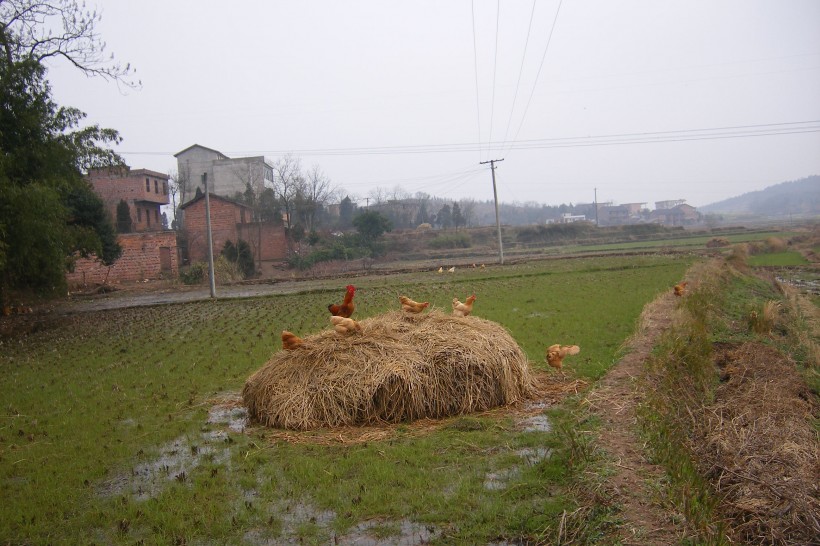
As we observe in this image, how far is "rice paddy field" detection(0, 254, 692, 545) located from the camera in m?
5.09

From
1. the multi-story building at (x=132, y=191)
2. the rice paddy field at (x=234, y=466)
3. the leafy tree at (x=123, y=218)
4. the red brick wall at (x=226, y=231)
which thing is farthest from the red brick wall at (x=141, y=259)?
the rice paddy field at (x=234, y=466)

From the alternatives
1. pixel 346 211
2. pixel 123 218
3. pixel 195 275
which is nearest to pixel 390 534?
pixel 195 275

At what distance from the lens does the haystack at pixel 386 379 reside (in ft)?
26.3

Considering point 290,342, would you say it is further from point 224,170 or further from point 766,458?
point 224,170

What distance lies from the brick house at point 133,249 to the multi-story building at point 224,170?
11.8 meters

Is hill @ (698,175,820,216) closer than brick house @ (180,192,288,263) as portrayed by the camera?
No

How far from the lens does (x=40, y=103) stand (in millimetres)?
20812

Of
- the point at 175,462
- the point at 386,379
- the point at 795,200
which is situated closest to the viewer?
the point at 175,462

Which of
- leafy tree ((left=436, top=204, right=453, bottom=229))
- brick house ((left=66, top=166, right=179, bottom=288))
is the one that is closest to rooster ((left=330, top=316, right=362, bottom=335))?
brick house ((left=66, top=166, right=179, bottom=288))

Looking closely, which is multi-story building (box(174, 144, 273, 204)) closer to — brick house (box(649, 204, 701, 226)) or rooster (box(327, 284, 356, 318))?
rooster (box(327, 284, 356, 318))

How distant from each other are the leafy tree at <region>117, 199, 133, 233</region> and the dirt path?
45.5m

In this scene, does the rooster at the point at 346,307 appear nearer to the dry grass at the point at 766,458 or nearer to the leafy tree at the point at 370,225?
the dry grass at the point at 766,458

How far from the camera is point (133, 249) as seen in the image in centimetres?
4253

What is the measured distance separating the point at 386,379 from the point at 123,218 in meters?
46.3
